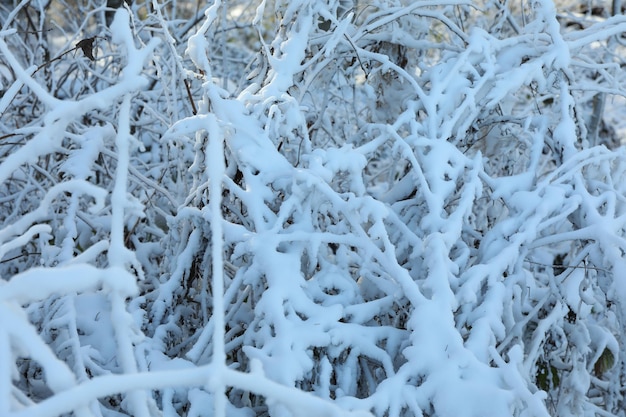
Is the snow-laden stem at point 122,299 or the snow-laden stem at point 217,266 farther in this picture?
the snow-laden stem at point 122,299

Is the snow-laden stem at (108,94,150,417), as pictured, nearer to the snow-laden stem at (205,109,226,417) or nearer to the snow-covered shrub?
the snow-covered shrub

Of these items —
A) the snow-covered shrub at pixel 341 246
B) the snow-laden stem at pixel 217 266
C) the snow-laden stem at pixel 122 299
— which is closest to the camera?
the snow-laden stem at pixel 217 266

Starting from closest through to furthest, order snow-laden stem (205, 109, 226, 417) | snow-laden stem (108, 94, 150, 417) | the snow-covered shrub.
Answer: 1. snow-laden stem (205, 109, 226, 417)
2. snow-laden stem (108, 94, 150, 417)
3. the snow-covered shrub

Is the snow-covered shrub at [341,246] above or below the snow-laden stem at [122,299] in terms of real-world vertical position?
below

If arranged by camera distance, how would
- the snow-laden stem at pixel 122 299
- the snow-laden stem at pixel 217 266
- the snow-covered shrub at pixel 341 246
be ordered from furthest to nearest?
1. the snow-covered shrub at pixel 341 246
2. the snow-laden stem at pixel 122 299
3. the snow-laden stem at pixel 217 266

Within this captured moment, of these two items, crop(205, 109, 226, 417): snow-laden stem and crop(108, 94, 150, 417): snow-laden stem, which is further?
crop(108, 94, 150, 417): snow-laden stem

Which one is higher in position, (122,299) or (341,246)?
(122,299)

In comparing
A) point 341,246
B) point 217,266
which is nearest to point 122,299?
point 217,266

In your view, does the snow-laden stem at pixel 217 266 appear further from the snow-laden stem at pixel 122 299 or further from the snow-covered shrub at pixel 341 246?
the snow-laden stem at pixel 122 299

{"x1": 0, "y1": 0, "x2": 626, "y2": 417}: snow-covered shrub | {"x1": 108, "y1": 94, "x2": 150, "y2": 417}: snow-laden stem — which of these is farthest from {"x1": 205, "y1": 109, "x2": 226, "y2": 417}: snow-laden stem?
{"x1": 108, "y1": 94, "x2": 150, "y2": 417}: snow-laden stem

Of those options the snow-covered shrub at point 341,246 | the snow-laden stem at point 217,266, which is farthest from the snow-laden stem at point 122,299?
the snow-laden stem at point 217,266

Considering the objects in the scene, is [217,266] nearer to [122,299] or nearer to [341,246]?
[122,299]

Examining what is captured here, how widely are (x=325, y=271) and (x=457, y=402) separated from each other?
1.30 feet

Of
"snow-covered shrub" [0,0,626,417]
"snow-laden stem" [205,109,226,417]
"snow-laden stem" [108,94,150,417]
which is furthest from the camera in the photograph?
"snow-covered shrub" [0,0,626,417]
